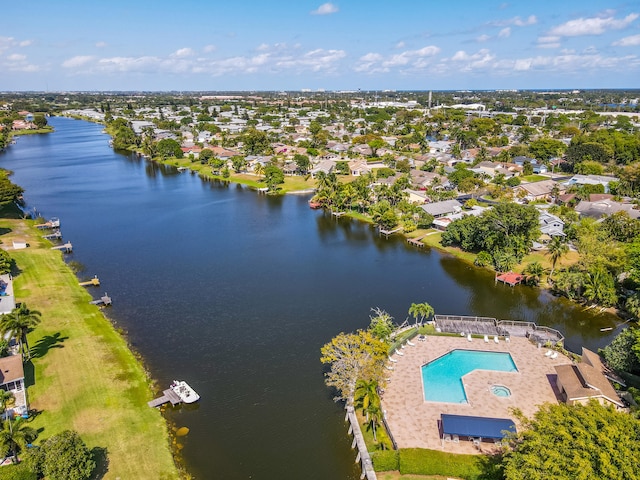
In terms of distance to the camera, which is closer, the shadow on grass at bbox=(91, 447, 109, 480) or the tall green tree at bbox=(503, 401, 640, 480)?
the tall green tree at bbox=(503, 401, 640, 480)

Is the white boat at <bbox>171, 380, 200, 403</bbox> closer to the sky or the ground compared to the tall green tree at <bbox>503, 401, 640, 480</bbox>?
closer to the ground

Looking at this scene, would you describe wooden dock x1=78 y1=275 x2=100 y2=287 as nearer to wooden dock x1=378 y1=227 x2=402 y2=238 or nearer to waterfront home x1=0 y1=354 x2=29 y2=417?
waterfront home x1=0 y1=354 x2=29 y2=417

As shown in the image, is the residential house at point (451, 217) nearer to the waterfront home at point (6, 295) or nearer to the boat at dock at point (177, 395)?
the boat at dock at point (177, 395)

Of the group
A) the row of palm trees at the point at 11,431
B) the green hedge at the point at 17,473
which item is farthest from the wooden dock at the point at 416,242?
the green hedge at the point at 17,473

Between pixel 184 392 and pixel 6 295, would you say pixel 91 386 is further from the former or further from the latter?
pixel 6 295

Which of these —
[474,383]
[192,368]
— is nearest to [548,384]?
[474,383]

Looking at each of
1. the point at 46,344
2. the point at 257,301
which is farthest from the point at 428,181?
the point at 46,344

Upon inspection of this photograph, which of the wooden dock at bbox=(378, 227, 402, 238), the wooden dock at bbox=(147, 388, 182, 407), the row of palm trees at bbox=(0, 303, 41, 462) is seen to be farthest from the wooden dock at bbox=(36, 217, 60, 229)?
the wooden dock at bbox=(378, 227, 402, 238)
